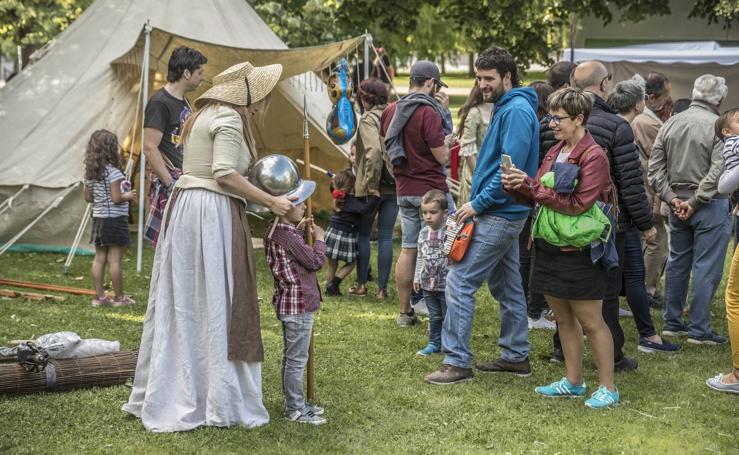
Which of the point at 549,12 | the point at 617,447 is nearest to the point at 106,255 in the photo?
the point at 617,447

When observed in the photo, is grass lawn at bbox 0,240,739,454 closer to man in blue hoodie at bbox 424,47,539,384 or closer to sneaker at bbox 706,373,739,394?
sneaker at bbox 706,373,739,394

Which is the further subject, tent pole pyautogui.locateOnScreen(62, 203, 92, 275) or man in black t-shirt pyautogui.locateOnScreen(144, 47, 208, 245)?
tent pole pyautogui.locateOnScreen(62, 203, 92, 275)

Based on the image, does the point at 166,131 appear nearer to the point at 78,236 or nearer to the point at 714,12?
the point at 78,236

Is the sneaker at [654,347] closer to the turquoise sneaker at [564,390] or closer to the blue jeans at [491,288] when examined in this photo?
the blue jeans at [491,288]

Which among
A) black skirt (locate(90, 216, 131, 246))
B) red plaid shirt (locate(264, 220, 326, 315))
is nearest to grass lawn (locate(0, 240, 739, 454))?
red plaid shirt (locate(264, 220, 326, 315))

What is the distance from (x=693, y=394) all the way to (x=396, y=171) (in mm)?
2541

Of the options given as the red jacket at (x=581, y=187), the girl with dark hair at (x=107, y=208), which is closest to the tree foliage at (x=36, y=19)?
the girl with dark hair at (x=107, y=208)

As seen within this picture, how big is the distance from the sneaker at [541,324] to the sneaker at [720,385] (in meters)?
1.64

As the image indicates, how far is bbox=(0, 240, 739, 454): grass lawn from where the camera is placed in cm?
481

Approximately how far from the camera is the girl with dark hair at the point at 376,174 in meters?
8.12

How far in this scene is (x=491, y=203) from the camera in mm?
5559

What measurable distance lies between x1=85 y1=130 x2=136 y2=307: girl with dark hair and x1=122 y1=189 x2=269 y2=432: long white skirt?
3.11 m

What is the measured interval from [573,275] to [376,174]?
3.08m

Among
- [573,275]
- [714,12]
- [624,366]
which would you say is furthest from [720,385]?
[714,12]
